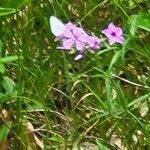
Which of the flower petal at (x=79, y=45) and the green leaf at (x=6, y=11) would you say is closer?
the flower petal at (x=79, y=45)

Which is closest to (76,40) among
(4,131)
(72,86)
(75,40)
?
(75,40)

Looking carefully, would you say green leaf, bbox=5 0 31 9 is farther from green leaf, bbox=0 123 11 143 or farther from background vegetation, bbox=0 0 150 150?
green leaf, bbox=0 123 11 143

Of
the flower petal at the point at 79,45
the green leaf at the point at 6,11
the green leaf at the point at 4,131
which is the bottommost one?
the green leaf at the point at 4,131

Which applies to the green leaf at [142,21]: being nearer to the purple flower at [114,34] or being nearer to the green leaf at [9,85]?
the purple flower at [114,34]

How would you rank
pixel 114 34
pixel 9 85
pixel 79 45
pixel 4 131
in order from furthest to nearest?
1. pixel 9 85
2. pixel 4 131
3. pixel 114 34
4. pixel 79 45

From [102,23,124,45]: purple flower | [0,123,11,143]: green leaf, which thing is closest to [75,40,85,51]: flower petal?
[102,23,124,45]: purple flower

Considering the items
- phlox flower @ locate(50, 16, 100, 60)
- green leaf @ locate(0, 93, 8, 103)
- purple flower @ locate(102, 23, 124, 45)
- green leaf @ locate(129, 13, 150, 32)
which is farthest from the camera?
green leaf @ locate(0, 93, 8, 103)

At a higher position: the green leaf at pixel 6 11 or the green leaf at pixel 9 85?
the green leaf at pixel 6 11

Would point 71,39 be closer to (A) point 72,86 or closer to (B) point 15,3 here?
(A) point 72,86

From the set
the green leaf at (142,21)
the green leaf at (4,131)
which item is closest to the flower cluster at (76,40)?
the green leaf at (142,21)
